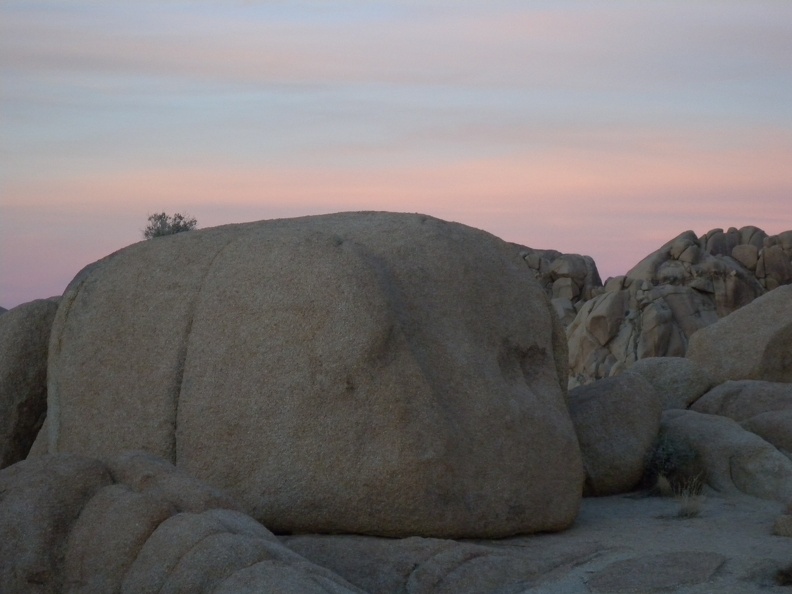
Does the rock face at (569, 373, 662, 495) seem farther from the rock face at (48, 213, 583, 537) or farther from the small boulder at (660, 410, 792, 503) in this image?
the rock face at (48, 213, 583, 537)

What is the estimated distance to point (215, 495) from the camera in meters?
7.69

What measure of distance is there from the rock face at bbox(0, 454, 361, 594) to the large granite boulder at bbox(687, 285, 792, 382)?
1255 centimetres

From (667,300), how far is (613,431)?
3167 centimetres

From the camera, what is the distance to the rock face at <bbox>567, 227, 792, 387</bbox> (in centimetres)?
4131

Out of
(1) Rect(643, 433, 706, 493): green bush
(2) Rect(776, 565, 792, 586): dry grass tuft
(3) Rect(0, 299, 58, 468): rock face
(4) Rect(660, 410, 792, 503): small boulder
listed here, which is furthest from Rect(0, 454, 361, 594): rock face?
(4) Rect(660, 410, 792, 503): small boulder

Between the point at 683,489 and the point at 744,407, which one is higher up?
the point at 744,407

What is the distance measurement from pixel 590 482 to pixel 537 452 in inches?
86.8

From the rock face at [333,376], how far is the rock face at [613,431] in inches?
46.8

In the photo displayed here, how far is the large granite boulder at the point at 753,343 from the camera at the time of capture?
17812 millimetres

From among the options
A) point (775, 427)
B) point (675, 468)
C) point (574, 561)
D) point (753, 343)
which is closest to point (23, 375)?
point (574, 561)

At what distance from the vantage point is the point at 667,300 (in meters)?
42.5

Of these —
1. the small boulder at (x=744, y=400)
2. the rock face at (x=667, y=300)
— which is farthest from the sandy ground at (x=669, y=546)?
the rock face at (x=667, y=300)

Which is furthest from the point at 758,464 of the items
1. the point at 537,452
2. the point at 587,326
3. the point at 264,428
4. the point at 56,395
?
the point at 587,326

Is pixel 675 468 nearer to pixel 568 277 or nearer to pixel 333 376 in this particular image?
pixel 333 376
